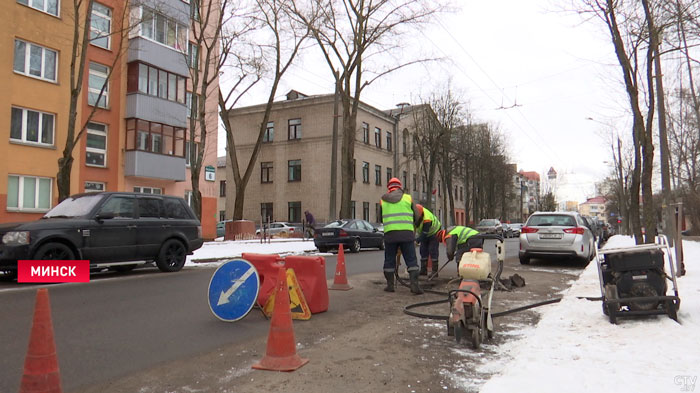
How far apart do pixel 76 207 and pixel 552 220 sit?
483 inches

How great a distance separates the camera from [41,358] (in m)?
3.09

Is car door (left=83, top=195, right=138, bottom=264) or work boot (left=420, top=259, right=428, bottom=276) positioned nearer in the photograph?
car door (left=83, top=195, right=138, bottom=264)

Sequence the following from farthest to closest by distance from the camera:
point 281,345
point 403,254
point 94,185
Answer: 1. point 94,185
2. point 403,254
3. point 281,345

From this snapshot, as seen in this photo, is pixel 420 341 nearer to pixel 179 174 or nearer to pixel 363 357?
pixel 363 357

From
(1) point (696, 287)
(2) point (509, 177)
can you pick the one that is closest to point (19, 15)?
(1) point (696, 287)

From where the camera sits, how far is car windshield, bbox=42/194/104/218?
984cm

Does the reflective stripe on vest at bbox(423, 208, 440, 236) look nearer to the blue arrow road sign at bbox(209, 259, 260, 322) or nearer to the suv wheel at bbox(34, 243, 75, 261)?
the blue arrow road sign at bbox(209, 259, 260, 322)

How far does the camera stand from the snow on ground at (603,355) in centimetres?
344

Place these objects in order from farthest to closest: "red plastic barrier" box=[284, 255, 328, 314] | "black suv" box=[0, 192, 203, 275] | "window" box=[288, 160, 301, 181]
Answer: "window" box=[288, 160, 301, 181]
"black suv" box=[0, 192, 203, 275]
"red plastic barrier" box=[284, 255, 328, 314]

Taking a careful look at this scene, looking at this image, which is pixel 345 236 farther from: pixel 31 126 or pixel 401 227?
pixel 31 126

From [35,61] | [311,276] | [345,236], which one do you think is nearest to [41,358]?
[311,276]

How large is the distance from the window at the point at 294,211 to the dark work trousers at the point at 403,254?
3148 cm

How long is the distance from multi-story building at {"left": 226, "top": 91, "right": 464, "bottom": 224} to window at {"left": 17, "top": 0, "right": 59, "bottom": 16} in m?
20.7

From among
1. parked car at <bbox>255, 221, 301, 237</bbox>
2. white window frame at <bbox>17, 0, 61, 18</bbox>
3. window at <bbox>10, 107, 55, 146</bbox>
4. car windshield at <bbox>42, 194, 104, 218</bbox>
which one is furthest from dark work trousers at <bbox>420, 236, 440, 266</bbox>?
parked car at <bbox>255, 221, 301, 237</bbox>
